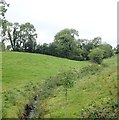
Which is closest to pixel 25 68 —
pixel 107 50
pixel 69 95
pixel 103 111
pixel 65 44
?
pixel 69 95

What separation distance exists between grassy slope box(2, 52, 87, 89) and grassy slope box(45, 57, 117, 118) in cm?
1145

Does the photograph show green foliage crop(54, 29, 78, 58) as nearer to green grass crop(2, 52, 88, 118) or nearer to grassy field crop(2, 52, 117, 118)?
green grass crop(2, 52, 88, 118)

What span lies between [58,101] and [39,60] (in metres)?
35.0

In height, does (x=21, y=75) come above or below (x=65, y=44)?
below

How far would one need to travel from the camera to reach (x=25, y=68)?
4975 centimetres

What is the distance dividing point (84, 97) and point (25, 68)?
27.1 m

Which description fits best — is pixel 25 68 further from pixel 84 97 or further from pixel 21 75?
pixel 84 97

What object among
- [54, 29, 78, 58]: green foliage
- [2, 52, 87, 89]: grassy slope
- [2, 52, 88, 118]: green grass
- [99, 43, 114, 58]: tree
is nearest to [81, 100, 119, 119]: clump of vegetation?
[2, 52, 88, 118]: green grass

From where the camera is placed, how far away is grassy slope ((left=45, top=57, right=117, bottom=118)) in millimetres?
21031

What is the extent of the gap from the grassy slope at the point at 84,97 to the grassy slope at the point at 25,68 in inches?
451

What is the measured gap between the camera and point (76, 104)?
22.3 m

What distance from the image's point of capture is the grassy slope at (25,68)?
40581 mm

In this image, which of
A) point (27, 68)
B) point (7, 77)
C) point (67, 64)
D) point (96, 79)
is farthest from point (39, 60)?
point (96, 79)

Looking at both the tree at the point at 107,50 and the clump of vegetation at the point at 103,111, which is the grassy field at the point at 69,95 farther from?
the tree at the point at 107,50
